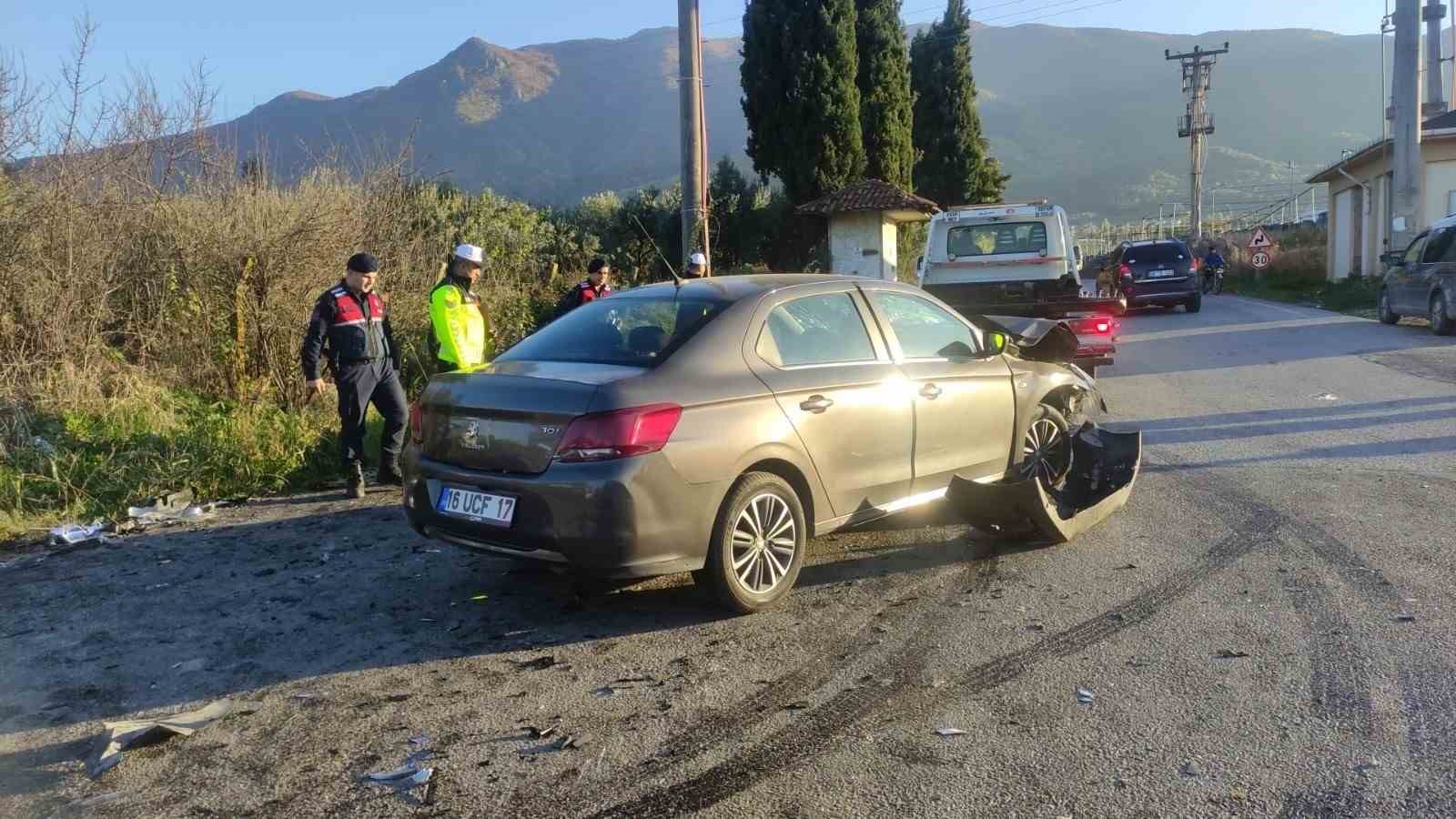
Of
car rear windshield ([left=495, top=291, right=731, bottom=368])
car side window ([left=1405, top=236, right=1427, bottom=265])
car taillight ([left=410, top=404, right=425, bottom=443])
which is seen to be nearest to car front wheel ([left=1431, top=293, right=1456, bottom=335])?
car side window ([left=1405, top=236, right=1427, bottom=265])

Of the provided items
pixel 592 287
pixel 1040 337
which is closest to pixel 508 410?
pixel 1040 337

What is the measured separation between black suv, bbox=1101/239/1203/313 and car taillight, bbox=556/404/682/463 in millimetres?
22720

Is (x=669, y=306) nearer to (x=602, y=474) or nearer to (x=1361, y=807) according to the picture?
(x=602, y=474)

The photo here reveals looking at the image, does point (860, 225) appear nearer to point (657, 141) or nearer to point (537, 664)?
point (537, 664)

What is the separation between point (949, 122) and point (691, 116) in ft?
85.6

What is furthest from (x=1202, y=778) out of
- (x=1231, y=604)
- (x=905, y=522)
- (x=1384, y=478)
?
A: (x=1384, y=478)

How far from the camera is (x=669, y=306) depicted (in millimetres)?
5414

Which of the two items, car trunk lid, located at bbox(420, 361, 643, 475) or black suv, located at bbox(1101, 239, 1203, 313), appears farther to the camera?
black suv, located at bbox(1101, 239, 1203, 313)

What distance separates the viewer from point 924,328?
A: 20.4 feet

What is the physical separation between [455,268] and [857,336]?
345 cm

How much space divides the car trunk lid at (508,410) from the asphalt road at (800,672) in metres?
0.82

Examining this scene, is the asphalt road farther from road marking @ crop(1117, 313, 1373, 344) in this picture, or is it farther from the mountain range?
the mountain range

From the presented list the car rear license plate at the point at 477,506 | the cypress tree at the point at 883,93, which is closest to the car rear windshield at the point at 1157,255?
the cypress tree at the point at 883,93

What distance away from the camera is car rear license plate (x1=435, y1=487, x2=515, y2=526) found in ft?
15.4
